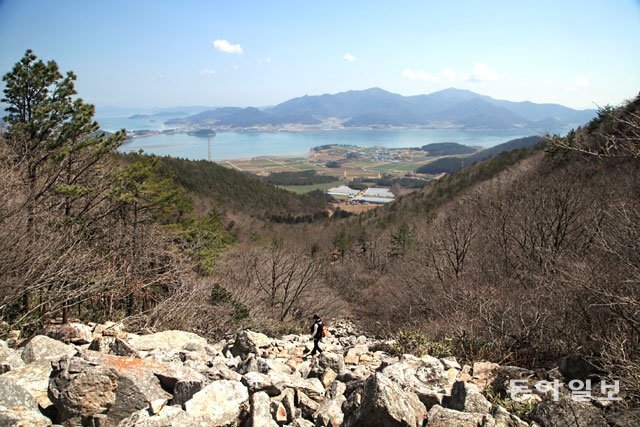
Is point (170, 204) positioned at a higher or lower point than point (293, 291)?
higher

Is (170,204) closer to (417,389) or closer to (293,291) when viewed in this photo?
(293,291)

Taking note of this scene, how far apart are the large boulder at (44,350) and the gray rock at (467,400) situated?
559 cm

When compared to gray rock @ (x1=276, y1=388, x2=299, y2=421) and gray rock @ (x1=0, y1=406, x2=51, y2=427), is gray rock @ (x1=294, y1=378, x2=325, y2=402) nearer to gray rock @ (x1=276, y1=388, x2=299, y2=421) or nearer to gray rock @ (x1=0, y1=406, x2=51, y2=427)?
gray rock @ (x1=276, y1=388, x2=299, y2=421)

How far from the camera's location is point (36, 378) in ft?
16.5

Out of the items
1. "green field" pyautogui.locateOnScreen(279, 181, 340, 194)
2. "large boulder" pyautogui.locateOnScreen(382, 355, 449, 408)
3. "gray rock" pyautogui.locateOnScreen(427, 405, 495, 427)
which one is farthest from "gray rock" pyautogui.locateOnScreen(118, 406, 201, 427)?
"green field" pyautogui.locateOnScreen(279, 181, 340, 194)

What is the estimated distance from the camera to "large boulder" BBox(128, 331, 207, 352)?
287 inches

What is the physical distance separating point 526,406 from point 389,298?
15962 mm

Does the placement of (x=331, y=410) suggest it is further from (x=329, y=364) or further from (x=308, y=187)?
(x=308, y=187)

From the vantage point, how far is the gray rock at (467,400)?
15.2ft

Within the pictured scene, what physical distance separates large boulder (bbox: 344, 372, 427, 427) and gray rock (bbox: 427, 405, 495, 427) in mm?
179

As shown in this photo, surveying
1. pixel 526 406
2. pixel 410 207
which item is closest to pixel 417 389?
pixel 526 406

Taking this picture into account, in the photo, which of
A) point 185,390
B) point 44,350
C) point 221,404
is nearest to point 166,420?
point 221,404

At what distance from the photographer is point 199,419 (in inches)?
157

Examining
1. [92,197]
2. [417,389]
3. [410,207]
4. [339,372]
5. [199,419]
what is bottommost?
[410,207]
